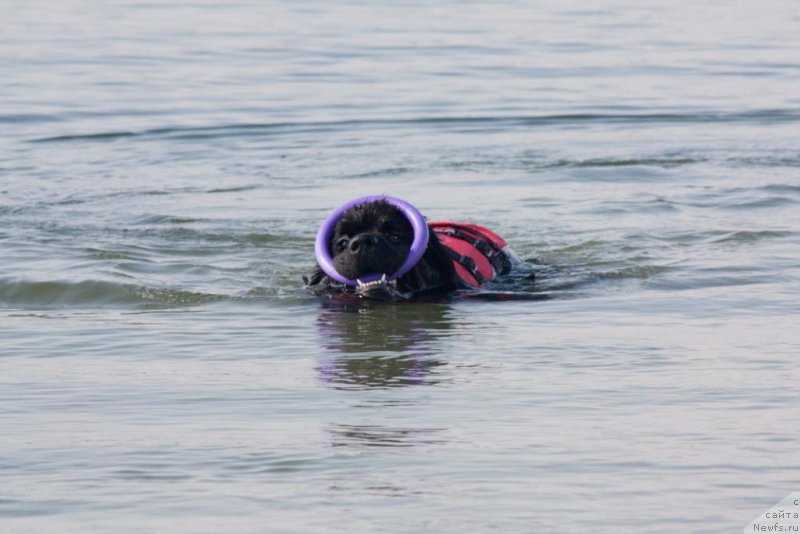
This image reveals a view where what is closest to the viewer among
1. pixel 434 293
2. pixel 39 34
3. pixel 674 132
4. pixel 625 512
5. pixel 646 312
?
pixel 625 512

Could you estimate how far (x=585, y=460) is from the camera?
5.68m

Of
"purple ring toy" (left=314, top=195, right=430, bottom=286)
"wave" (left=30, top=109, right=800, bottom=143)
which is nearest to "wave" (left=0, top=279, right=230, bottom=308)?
"purple ring toy" (left=314, top=195, right=430, bottom=286)

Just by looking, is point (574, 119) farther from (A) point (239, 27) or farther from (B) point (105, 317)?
(A) point (239, 27)

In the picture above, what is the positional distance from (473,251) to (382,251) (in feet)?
3.32

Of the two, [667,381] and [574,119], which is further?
[574,119]

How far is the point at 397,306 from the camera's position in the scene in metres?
9.24

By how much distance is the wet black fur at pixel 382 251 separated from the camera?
912 centimetres

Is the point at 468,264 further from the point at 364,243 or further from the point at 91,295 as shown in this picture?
the point at 91,295

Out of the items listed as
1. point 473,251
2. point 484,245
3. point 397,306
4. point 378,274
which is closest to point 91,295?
point 378,274

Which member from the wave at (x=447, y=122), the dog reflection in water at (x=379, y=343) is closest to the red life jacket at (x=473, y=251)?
the dog reflection in water at (x=379, y=343)

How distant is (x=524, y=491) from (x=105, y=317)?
13.5 ft

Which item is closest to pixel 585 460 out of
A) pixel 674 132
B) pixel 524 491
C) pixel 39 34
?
pixel 524 491

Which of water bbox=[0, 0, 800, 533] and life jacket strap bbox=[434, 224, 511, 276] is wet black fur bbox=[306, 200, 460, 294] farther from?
life jacket strap bbox=[434, 224, 511, 276]

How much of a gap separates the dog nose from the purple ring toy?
223 millimetres
